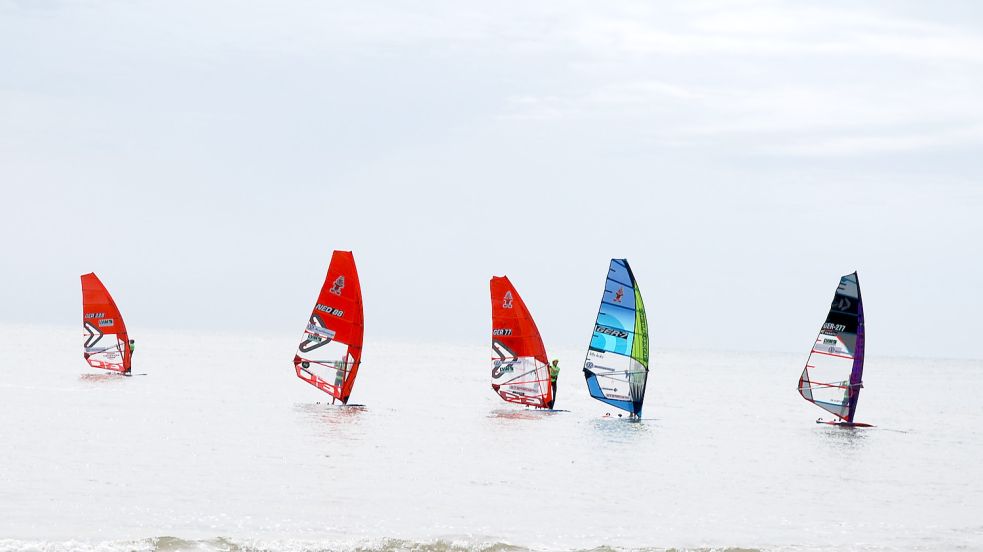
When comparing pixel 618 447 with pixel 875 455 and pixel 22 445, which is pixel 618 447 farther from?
pixel 22 445

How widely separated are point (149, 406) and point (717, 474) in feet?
65.3

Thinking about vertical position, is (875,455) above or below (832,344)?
below

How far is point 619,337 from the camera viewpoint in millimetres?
35875

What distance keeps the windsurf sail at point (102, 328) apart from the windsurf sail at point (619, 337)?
20664mm

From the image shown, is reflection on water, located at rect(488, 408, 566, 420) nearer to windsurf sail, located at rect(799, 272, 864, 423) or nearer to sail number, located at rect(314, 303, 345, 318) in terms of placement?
sail number, located at rect(314, 303, 345, 318)

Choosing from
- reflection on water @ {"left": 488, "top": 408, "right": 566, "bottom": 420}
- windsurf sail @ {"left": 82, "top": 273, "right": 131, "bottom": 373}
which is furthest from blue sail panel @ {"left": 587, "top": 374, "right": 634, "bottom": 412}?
windsurf sail @ {"left": 82, "top": 273, "right": 131, "bottom": 373}

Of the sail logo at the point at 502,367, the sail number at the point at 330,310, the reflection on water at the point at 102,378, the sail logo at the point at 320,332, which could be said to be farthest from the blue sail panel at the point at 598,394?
the reflection on water at the point at 102,378

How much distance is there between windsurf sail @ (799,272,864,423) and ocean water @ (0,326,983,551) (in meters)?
1.84

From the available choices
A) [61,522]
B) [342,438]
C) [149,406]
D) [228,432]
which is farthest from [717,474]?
[149,406]

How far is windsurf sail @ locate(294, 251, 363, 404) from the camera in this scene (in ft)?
119

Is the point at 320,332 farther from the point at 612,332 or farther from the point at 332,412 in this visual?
the point at 612,332

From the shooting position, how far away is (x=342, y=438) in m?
30.5

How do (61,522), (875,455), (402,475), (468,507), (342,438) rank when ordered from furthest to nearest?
(875,455) → (342,438) → (402,475) → (468,507) → (61,522)

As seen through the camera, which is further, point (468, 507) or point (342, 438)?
point (342, 438)
